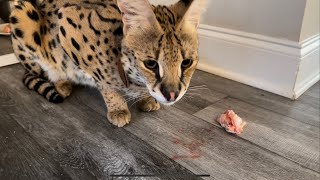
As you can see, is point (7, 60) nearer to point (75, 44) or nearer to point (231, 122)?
point (75, 44)

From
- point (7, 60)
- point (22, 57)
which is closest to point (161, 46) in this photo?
point (22, 57)

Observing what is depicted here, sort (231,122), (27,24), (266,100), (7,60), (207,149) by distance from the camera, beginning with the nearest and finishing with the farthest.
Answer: (207,149) → (231,122) → (27,24) → (266,100) → (7,60)

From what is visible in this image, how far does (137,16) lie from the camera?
0.79 m

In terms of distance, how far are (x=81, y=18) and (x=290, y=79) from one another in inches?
35.5

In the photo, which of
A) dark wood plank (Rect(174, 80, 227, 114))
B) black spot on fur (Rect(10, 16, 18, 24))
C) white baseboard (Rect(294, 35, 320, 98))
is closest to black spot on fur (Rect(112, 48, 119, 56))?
dark wood plank (Rect(174, 80, 227, 114))

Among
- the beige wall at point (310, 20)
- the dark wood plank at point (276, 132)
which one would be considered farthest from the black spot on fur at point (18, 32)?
the beige wall at point (310, 20)

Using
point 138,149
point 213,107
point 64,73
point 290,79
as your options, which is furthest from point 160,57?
point 290,79

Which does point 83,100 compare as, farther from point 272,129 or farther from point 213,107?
point 272,129

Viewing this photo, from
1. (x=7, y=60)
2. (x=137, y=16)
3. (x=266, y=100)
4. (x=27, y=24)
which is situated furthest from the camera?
(x=7, y=60)

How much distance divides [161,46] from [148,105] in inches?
14.7

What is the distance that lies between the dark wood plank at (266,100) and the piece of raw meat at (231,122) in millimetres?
200

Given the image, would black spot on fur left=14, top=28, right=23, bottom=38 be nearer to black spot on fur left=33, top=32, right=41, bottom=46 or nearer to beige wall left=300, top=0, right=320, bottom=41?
black spot on fur left=33, top=32, right=41, bottom=46

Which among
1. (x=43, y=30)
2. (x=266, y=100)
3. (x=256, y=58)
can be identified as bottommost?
(x=266, y=100)

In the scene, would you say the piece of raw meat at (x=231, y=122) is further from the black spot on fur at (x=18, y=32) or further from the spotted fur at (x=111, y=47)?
the black spot on fur at (x=18, y=32)
